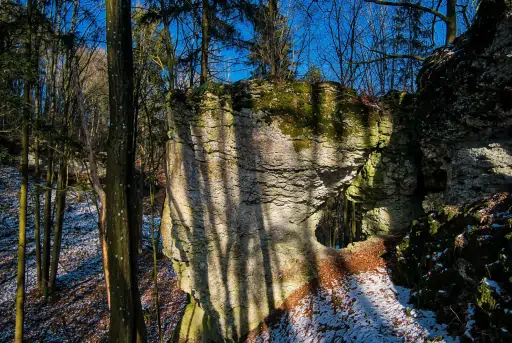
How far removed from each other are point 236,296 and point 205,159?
2.85 m

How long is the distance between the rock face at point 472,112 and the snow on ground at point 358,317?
193 cm

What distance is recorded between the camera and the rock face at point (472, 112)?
14.3 ft

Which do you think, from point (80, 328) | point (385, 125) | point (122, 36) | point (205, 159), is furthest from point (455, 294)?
point (80, 328)

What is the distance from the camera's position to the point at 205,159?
5922mm

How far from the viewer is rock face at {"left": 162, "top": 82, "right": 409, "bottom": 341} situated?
587 centimetres

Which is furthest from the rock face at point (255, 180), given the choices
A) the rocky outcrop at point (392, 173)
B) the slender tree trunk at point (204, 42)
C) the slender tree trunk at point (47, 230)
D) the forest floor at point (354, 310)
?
the slender tree trunk at point (47, 230)

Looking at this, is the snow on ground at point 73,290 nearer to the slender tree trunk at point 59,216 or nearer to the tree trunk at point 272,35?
the slender tree trunk at point 59,216

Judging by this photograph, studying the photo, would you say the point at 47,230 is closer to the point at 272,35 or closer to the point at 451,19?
the point at 272,35

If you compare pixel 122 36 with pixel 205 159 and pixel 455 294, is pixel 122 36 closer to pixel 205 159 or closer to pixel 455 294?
pixel 205 159

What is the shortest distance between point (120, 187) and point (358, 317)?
149 inches

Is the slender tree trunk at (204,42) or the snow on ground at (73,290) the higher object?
the slender tree trunk at (204,42)

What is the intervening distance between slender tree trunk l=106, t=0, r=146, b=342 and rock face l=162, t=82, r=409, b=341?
1867mm

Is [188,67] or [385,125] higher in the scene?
[188,67]

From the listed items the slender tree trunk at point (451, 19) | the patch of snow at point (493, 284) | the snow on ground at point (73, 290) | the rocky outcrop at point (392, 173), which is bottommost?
the snow on ground at point (73, 290)
